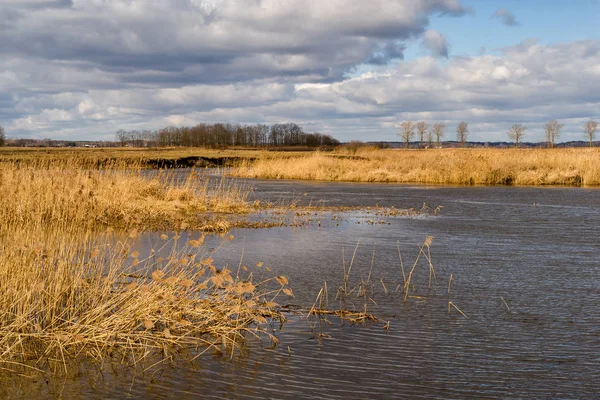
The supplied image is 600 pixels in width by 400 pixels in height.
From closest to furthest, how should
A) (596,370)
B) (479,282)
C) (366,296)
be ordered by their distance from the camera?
(596,370) < (366,296) < (479,282)

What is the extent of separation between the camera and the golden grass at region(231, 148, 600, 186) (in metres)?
34.5

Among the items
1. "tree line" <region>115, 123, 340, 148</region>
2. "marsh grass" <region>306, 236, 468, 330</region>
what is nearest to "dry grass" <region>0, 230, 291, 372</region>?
"marsh grass" <region>306, 236, 468, 330</region>

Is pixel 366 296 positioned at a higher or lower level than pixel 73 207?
lower

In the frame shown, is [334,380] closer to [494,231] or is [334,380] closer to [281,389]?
[281,389]

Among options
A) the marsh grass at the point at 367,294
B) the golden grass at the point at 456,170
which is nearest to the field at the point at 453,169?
the golden grass at the point at 456,170

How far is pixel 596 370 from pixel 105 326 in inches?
205

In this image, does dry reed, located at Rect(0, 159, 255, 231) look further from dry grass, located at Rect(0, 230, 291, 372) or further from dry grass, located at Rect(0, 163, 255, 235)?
dry grass, located at Rect(0, 230, 291, 372)

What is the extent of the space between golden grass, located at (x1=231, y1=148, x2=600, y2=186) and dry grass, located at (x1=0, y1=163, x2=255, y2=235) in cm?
1918

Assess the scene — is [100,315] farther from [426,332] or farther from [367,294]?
[367,294]

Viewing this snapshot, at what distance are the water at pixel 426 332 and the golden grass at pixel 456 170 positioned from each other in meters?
20.5

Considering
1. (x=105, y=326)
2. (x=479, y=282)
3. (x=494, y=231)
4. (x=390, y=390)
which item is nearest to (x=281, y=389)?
(x=390, y=390)

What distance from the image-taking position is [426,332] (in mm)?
7215

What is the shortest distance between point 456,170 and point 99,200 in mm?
24967

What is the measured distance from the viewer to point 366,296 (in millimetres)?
8859
